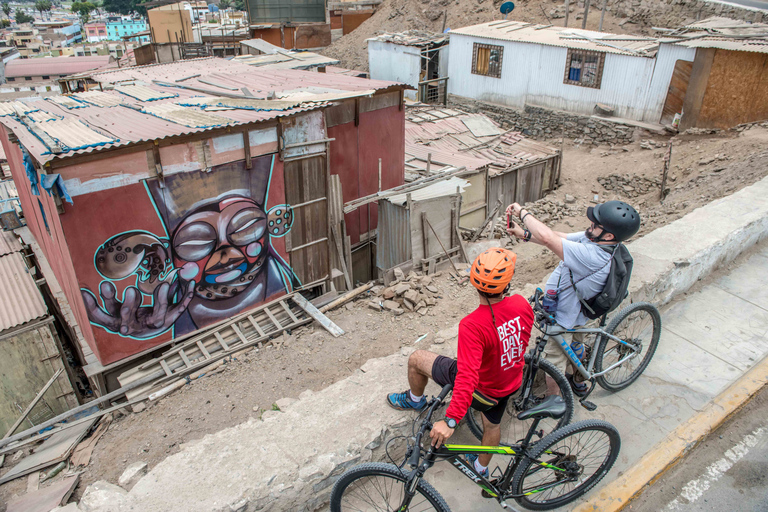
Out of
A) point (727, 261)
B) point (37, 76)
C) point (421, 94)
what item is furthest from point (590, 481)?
point (37, 76)

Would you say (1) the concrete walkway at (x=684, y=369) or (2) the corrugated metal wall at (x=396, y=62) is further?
(2) the corrugated metal wall at (x=396, y=62)

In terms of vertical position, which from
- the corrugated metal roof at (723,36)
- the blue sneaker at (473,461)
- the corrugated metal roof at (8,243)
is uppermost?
the corrugated metal roof at (723,36)

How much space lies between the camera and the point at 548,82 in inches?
793

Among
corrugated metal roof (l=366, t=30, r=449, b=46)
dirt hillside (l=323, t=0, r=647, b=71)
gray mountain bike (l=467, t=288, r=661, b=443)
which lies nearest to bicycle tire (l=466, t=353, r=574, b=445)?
gray mountain bike (l=467, t=288, r=661, b=443)

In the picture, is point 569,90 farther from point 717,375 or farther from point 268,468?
point 268,468

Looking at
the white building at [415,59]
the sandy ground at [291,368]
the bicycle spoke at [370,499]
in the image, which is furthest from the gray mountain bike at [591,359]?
the white building at [415,59]

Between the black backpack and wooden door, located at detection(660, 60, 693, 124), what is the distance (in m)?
16.4

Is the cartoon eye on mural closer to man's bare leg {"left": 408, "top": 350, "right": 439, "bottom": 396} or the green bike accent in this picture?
man's bare leg {"left": 408, "top": 350, "right": 439, "bottom": 396}

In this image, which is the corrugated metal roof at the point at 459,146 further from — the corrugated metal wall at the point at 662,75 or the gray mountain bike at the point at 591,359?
the gray mountain bike at the point at 591,359

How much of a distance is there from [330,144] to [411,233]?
224cm

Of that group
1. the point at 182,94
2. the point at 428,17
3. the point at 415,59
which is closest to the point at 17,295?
the point at 182,94

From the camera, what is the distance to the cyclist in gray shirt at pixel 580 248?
124 inches

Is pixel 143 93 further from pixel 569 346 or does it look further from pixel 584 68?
pixel 584 68

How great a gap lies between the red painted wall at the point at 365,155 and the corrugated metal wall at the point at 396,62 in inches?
559
